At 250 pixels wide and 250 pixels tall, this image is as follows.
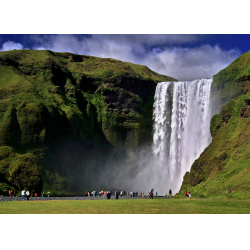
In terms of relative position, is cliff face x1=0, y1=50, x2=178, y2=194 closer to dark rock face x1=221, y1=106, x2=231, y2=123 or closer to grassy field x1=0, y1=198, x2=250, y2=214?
dark rock face x1=221, y1=106, x2=231, y2=123

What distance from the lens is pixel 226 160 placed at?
40.0 m

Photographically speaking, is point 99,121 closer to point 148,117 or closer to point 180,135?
point 148,117

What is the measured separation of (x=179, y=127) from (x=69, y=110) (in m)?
Answer: 29.0

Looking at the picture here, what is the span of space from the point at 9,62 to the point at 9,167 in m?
44.9

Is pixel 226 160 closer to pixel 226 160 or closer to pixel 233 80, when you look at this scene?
pixel 226 160

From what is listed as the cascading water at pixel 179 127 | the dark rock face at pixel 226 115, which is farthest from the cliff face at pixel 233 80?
the dark rock face at pixel 226 115

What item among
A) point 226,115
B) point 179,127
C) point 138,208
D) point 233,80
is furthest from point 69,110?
point 138,208

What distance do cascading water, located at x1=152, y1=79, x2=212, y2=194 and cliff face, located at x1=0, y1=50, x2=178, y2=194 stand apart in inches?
311

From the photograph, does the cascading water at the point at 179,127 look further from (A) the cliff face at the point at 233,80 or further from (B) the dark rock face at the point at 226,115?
(B) the dark rock face at the point at 226,115

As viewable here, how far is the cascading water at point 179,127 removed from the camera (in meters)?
65.5

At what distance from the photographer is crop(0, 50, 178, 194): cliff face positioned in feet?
237

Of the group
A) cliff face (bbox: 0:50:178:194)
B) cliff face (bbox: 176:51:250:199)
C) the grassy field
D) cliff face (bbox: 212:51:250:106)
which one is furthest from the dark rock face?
cliff face (bbox: 0:50:178:194)
